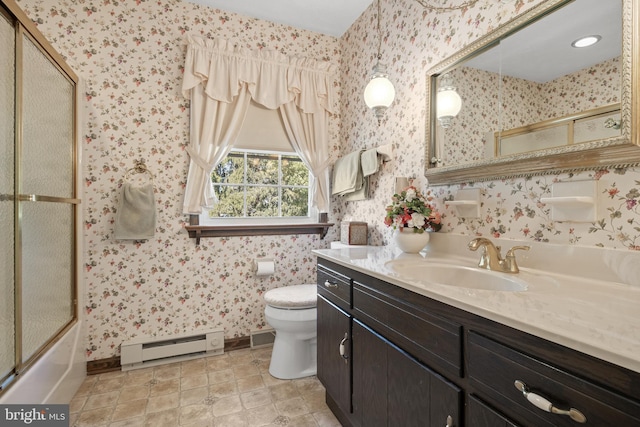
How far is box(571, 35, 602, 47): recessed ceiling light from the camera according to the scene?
3.44ft

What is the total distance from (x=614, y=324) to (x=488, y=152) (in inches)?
36.0

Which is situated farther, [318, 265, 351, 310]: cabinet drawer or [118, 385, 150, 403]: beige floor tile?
[118, 385, 150, 403]: beige floor tile

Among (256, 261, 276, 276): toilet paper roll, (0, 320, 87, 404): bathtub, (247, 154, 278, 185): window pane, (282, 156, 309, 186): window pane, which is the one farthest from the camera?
(282, 156, 309, 186): window pane

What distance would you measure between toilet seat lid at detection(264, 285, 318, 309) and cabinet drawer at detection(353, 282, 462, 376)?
2.24 feet

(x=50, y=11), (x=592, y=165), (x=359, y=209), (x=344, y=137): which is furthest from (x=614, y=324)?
(x=50, y=11)

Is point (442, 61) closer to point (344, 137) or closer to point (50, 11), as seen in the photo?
point (344, 137)

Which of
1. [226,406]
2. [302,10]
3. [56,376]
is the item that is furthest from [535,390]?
[302,10]

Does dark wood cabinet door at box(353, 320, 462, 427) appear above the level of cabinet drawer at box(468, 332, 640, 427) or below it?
below

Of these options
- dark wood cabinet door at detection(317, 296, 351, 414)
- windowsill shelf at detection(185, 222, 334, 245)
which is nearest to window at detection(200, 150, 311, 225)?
windowsill shelf at detection(185, 222, 334, 245)

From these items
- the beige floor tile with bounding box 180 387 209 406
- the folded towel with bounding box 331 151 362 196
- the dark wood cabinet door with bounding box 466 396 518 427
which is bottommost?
the beige floor tile with bounding box 180 387 209 406

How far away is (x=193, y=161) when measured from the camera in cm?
230

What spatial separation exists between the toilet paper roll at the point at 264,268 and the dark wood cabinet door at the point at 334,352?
30.3 inches

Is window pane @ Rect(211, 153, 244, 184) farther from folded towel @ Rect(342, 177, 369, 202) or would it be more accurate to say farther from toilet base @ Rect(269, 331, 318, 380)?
toilet base @ Rect(269, 331, 318, 380)

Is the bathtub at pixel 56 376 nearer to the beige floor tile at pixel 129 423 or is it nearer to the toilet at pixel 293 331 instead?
the beige floor tile at pixel 129 423
